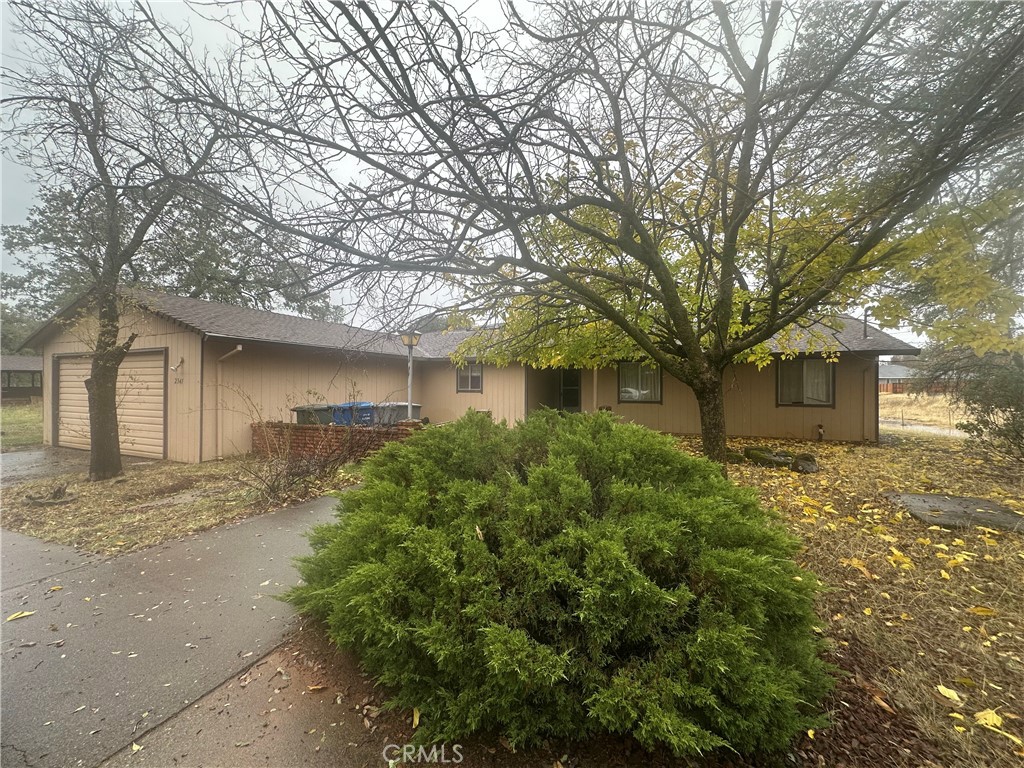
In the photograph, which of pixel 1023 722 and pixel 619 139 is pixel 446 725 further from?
pixel 619 139

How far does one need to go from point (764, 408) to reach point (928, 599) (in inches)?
350

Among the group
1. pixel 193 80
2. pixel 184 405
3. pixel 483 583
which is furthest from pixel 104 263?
pixel 483 583

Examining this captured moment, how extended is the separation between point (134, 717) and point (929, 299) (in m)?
10.5

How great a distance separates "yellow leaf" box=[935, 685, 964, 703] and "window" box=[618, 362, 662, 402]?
9990mm

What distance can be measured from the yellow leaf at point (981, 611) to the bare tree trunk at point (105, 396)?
1008 cm

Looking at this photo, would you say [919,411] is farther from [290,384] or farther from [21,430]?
[21,430]

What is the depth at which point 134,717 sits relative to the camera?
189cm

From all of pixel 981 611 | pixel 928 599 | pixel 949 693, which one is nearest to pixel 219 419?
pixel 949 693

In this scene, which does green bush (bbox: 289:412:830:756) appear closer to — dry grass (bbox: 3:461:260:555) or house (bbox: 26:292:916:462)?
dry grass (bbox: 3:461:260:555)

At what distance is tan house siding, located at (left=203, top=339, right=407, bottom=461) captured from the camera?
837cm

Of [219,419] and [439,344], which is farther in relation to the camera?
[439,344]

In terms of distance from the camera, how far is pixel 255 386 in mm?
9180

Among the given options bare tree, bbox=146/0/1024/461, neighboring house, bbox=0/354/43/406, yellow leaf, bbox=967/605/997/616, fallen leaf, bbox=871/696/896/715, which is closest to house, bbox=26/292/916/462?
bare tree, bbox=146/0/1024/461

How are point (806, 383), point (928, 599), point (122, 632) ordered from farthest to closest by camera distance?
point (806, 383), point (928, 599), point (122, 632)
